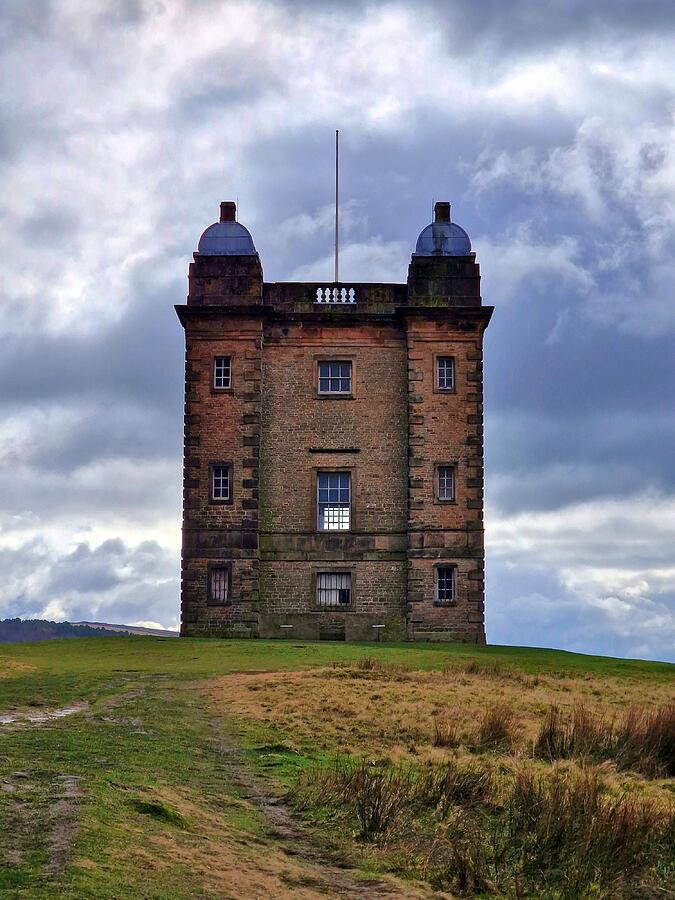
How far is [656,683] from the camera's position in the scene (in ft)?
94.0

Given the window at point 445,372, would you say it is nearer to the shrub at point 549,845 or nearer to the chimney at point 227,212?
the chimney at point 227,212

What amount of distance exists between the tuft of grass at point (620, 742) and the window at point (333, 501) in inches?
948

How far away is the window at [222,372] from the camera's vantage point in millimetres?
42531

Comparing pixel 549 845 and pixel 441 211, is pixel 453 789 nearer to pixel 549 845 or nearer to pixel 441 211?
pixel 549 845

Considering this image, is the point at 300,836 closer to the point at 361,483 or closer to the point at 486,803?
the point at 486,803

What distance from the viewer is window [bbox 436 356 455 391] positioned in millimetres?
42562

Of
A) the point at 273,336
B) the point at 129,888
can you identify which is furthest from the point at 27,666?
the point at 129,888

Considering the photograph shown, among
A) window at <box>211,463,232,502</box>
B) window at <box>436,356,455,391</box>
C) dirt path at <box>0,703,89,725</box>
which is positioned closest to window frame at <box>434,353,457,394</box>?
window at <box>436,356,455,391</box>

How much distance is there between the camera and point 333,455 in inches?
1665

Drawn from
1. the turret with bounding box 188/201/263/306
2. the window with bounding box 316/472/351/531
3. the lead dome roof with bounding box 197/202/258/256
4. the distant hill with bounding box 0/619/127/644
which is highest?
the lead dome roof with bounding box 197/202/258/256

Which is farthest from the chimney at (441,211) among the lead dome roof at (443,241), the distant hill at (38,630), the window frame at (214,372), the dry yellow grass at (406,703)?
the distant hill at (38,630)

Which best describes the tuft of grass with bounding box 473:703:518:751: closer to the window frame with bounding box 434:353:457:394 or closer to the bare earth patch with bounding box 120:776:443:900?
the bare earth patch with bounding box 120:776:443:900

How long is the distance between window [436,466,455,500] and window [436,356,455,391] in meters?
3.03

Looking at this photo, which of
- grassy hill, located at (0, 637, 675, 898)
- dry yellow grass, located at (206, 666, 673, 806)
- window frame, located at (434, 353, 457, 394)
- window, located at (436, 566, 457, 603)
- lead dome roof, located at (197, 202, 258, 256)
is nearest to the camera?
grassy hill, located at (0, 637, 675, 898)
